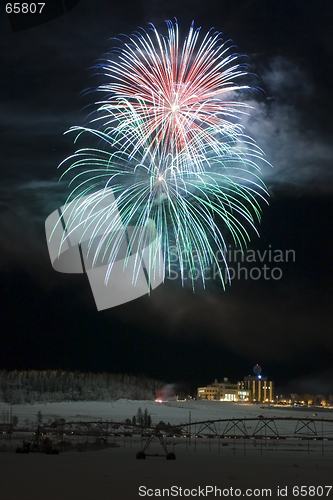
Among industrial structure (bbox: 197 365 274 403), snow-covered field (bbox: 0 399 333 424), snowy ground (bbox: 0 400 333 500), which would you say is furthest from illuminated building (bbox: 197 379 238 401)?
snowy ground (bbox: 0 400 333 500)

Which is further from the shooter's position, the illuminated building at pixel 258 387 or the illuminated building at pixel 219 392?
the illuminated building at pixel 258 387

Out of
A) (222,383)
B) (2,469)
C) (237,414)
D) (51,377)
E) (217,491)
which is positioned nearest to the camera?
(217,491)

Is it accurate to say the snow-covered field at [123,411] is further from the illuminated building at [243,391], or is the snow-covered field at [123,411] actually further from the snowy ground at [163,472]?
the illuminated building at [243,391]

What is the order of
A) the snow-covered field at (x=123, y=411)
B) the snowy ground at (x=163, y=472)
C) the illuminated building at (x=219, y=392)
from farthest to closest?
the illuminated building at (x=219, y=392), the snow-covered field at (x=123, y=411), the snowy ground at (x=163, y=472)

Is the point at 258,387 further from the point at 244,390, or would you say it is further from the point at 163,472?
the point at 163,472

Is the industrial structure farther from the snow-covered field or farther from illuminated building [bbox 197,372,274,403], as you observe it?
the snow-covered field

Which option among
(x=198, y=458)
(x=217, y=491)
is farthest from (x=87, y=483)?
(x=198, y=458)

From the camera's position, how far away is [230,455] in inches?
2067

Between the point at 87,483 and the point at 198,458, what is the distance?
19924 mm

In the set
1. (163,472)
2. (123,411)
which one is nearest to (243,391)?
(123,411)

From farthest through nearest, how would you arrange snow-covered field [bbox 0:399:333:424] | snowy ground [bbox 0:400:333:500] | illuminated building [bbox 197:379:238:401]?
illuminated building [bbox 197:379:238:401] → snow-covered field [bbox 0:399:333:424] → snowy ground [bbox 0:400:333:500]

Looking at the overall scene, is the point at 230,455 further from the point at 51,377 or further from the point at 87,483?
→ the point at 51,377

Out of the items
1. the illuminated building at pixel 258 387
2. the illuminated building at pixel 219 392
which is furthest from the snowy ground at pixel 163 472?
the illuminated building at pixel 258 387

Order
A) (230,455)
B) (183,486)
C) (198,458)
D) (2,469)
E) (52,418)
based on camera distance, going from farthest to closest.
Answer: (52,418), (230,455), (198,458), (2,469), (183,486)
